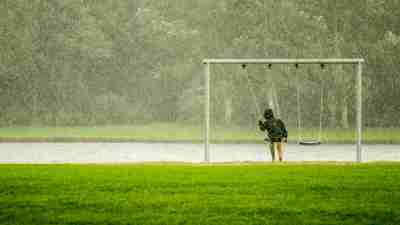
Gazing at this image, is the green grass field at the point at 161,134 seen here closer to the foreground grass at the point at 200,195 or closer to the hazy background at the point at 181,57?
the hazy background at the point at 181,57

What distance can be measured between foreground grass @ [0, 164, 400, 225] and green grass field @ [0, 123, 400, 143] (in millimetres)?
25352

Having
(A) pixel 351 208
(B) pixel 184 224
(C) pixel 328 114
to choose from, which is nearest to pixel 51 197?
(B) pixel 184 224

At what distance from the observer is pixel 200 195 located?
13219 millimetres

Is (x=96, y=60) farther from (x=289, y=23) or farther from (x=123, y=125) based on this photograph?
(x=289, y=23)

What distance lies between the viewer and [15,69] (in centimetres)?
6144

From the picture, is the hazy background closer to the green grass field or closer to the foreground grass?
the green grass field

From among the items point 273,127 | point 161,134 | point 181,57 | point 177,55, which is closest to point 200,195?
point 273,127

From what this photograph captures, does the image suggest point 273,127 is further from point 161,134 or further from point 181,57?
point 181,57

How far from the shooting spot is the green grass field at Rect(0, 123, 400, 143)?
1762 inches

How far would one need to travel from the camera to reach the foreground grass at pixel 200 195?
10.7 m

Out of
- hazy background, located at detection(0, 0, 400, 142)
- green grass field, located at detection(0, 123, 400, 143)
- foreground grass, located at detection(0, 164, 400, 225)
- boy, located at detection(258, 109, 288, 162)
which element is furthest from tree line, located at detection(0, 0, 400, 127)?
foreground grass, located at detection(0, 164, 400, 225)

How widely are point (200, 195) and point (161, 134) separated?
4141cm

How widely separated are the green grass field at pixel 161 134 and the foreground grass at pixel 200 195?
2535 centimetres

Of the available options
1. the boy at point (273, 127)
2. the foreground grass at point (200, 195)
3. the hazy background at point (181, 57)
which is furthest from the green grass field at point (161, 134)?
the foreground grass at point (200, 195)
